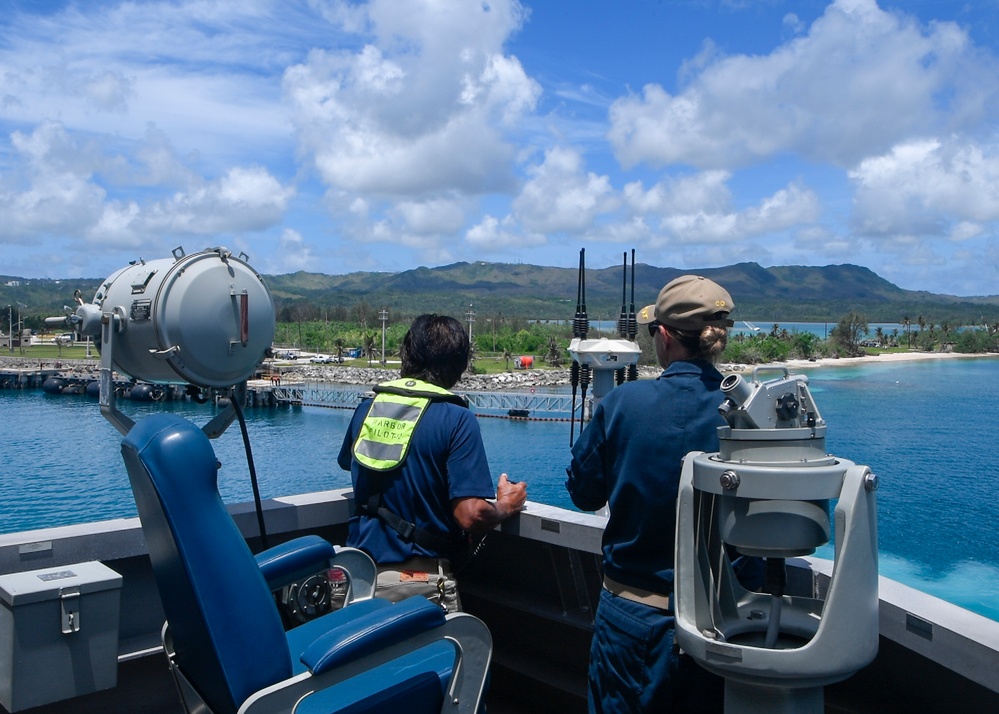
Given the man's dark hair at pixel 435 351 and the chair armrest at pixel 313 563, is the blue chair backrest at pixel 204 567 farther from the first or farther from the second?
the man's dark hair at pixel 435 351

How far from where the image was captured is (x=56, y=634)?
8.11 feet

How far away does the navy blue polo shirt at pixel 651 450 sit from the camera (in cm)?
214

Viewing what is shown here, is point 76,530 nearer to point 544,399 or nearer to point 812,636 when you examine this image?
point 812,636

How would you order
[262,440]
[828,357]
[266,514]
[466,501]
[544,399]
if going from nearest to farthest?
[466,501], [266,514], [262,440], [544,399], [828,357]

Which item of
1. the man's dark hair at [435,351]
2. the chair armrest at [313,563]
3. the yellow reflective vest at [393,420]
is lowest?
the chair armrest at [313,563]

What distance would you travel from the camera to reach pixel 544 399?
5922 cm

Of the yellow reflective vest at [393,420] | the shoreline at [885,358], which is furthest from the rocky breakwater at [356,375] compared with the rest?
the yellow reflective vest at [393,420]

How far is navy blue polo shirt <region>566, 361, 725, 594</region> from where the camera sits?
214 cm

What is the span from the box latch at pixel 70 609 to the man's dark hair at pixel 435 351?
1238mm

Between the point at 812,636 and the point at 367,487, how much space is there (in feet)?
5.06

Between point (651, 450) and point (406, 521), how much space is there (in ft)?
3.35

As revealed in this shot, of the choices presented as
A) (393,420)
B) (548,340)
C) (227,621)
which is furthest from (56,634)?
(548,340)

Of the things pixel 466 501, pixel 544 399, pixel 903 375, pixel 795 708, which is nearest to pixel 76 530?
pixel 466 501

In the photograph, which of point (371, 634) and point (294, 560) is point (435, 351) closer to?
point (294, 560)
